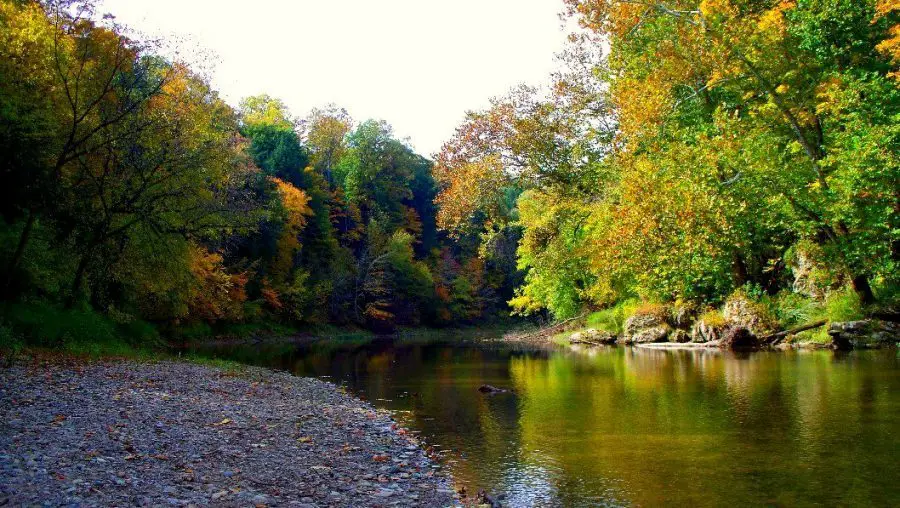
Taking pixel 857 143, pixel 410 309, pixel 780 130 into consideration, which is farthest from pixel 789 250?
pixel 410 309

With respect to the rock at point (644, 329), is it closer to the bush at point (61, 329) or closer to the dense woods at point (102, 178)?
the dense woods at point (102, 178)

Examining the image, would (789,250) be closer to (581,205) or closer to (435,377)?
(581,205)

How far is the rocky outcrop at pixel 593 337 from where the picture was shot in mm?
44656

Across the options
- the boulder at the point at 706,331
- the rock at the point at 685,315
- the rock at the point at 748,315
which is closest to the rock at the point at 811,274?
the rock at the point at 748,315

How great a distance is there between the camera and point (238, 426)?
41.1 ft

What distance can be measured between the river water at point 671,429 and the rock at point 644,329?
13.8 m

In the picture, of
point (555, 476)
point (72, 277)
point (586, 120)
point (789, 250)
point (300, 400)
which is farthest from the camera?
point (586, 120)

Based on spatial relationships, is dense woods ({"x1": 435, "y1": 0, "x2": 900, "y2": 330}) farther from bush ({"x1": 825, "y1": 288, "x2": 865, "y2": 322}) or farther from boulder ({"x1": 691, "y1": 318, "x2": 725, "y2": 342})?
boulder ({"x1": 691, "y1": 318, "x2": 725, "y2": 342})

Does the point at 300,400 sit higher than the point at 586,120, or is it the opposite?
the point at 586,120

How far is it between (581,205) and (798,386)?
67.7 feet

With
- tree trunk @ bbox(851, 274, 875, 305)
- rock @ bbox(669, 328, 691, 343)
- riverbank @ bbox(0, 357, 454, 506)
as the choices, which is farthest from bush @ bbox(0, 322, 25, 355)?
tree trunk @ bbox(851, 274, 875, 305)

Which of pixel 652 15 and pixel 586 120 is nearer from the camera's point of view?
pixel 652 15

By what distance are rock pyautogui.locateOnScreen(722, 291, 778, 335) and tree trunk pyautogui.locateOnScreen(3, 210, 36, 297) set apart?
3156 cm

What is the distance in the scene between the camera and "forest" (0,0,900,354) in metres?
23.5
